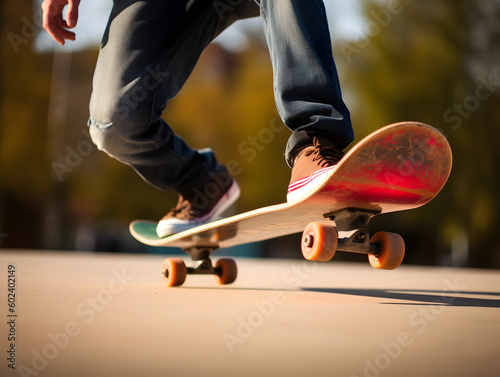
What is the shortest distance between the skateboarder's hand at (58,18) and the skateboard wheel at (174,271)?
3.43 feet

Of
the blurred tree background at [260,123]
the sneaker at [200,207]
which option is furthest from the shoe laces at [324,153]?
the blurred tree background at [260,123]

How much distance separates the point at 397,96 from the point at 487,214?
10.1 ft

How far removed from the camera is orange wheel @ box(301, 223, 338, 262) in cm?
145

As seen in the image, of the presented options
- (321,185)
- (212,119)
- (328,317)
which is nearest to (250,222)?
(321,185)

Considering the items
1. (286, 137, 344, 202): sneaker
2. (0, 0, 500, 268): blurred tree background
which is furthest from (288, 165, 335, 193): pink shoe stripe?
(0, 0, 500, 268): blurred tree background

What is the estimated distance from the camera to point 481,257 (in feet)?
36.3

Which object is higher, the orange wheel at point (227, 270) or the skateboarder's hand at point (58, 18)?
the skateboarder's hand at point (58, 18)

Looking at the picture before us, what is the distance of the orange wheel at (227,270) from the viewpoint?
2.34 metres

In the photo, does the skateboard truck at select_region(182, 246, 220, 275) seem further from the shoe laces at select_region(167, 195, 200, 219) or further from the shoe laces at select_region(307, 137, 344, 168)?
the shoe laces at select_region(307, 137, 344, 168)

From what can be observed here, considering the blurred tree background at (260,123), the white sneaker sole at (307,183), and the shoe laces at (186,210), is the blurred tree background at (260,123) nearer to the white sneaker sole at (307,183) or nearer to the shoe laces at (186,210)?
the shoe laces at (186,210)

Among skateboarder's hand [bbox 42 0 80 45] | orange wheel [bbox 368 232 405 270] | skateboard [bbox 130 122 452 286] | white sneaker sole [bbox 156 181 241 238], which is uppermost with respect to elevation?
skateboarder's hand [bbox 42 0 80 45]

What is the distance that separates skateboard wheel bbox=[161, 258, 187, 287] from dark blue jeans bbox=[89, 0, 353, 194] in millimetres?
323

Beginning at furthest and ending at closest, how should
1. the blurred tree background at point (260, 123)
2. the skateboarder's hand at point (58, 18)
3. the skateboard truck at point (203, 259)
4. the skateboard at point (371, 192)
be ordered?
the blurred tree background at point (260, 123) < the skateboard truck at point (203, 259) < the skateboarder's hand at point (58, 18) < the skateboard at point (371, 192)

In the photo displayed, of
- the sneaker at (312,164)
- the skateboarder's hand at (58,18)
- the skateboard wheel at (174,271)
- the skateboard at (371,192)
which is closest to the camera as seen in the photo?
the skateboard at (371,192)
